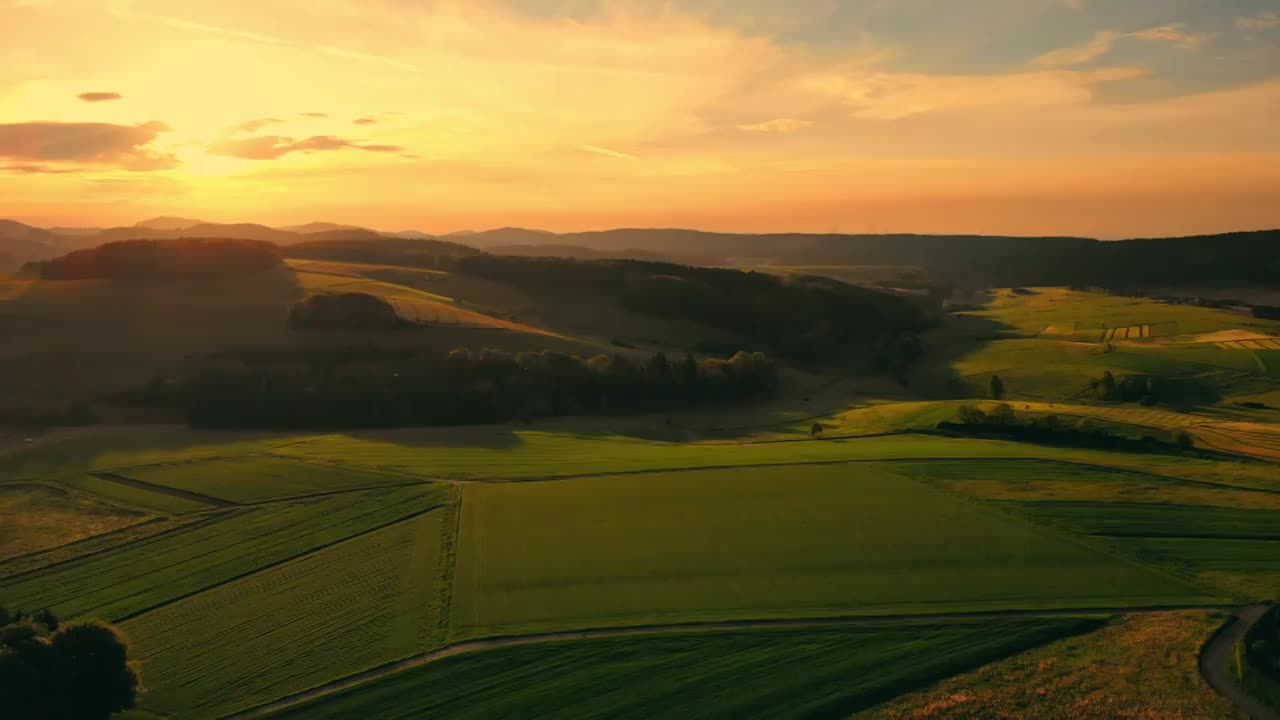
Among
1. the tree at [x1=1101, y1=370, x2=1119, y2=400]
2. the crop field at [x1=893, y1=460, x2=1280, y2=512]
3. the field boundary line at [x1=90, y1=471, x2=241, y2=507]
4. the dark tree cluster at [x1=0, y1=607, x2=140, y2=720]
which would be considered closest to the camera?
the dark tree cluster at [x1=0, y1=607, x2=140, y2=720]

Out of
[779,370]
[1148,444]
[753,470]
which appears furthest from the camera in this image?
[779,370]

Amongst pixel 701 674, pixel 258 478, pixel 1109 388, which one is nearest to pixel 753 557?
pixel 701 674

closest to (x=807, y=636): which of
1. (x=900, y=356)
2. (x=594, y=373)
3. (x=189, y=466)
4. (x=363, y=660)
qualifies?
(x=363, y=660)

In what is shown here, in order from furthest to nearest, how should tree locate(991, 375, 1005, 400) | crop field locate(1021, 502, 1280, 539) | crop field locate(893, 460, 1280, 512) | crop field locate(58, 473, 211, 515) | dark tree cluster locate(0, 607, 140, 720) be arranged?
tree locate(991, 375, 1005, 400) < crop field locate(893, 460, 1280, 512) < crop field locate(58, 473, 211, 515) < crop field locate(1021, 502, 1280, 539) < dark tree cluster locate(0, 607, 140, 720)

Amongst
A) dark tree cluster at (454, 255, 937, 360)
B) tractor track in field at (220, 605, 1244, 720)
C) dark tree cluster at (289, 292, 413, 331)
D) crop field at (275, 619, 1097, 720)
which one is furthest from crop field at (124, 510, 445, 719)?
dark tree cluster at (454, 255, 937, 360)

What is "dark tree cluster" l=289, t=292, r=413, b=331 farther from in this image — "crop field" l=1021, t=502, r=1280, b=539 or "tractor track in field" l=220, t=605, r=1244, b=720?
"crop field" l=1021, t=502, r=1280, b=539

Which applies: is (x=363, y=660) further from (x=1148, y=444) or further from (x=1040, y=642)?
(x=1148, y=444)

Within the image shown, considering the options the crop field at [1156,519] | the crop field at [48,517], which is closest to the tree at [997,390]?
the crop field at [1156,519]

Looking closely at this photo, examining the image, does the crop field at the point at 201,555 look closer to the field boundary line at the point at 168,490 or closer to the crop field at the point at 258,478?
the crop field at the point at 258,478
